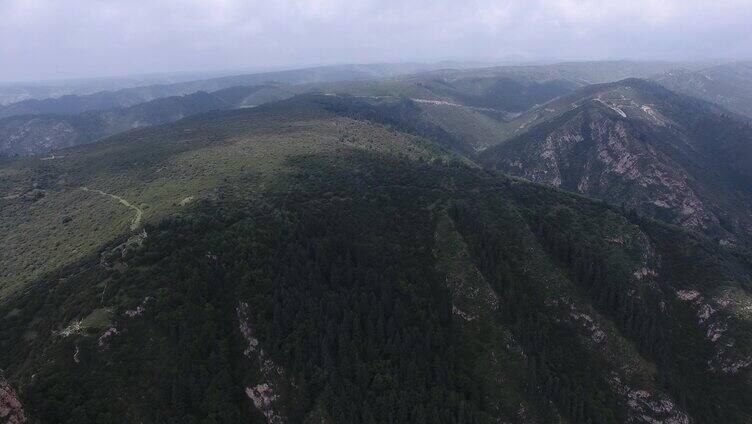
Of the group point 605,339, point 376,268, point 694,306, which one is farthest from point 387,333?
point 694,306

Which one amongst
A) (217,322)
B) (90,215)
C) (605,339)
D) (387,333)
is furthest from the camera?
(90,215)

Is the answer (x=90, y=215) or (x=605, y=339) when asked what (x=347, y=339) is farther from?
(x=90, y=215)

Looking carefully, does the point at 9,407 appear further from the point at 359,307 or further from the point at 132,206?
the point at 132,206

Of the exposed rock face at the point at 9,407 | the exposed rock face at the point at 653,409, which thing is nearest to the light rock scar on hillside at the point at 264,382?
the exposed rock face at the point at 9,407

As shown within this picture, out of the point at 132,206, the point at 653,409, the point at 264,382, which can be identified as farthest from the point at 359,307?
the point at 132,206

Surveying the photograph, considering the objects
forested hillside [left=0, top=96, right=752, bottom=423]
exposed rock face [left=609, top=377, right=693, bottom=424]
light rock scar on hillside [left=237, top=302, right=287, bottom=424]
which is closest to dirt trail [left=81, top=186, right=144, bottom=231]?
forested hillside [left=0, top=96, right=752, bottom=423]

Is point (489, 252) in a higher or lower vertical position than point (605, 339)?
higher

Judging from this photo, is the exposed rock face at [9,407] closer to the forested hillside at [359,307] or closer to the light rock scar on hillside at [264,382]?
the forested hillside at [359,307]

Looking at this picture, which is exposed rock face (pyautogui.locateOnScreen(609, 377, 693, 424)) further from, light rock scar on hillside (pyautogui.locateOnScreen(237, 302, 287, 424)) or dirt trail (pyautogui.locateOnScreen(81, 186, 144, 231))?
dirt trail (pyautogui.locateOnScreen(81, 186, 144, 231))
